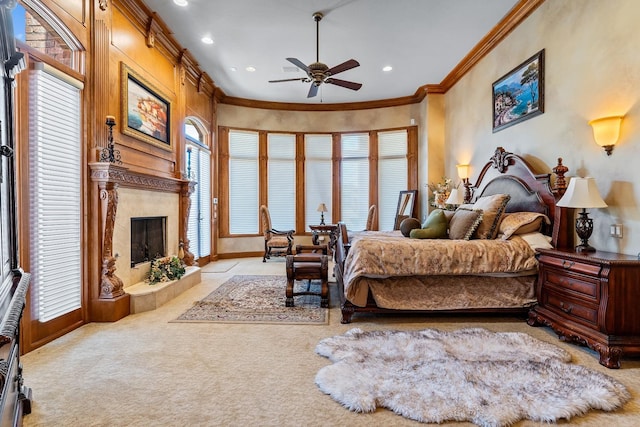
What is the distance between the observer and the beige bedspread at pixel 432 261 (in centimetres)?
312

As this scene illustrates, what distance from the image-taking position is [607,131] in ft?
9.16

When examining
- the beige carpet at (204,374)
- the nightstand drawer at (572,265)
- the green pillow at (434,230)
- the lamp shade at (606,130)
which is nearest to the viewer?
the beige carpet at (204,374)

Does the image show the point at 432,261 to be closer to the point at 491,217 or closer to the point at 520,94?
the point at 491,217

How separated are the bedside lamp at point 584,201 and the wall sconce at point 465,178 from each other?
2405mm

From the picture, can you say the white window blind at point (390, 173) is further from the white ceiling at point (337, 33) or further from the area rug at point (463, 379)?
the area rug at point (463, 379)

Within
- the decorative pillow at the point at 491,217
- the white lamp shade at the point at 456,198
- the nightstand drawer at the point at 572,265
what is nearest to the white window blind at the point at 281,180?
the white lamp shade at the point at 456,198

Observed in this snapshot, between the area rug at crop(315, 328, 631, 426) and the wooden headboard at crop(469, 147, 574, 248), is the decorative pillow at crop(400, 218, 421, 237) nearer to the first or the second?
the wooden headboard at crop(469, 147, 574, 248)

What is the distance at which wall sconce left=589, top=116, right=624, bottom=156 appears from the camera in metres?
2.76

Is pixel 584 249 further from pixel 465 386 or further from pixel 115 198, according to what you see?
pixel 115 198

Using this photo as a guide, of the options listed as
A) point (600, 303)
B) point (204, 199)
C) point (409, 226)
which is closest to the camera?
point (600, 303)

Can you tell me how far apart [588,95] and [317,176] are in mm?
5334

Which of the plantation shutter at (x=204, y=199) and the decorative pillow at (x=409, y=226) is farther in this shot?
the plantation shutter at (x=204, y=199)

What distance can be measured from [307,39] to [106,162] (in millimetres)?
3109

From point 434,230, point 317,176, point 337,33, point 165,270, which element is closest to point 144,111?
point 165,270
